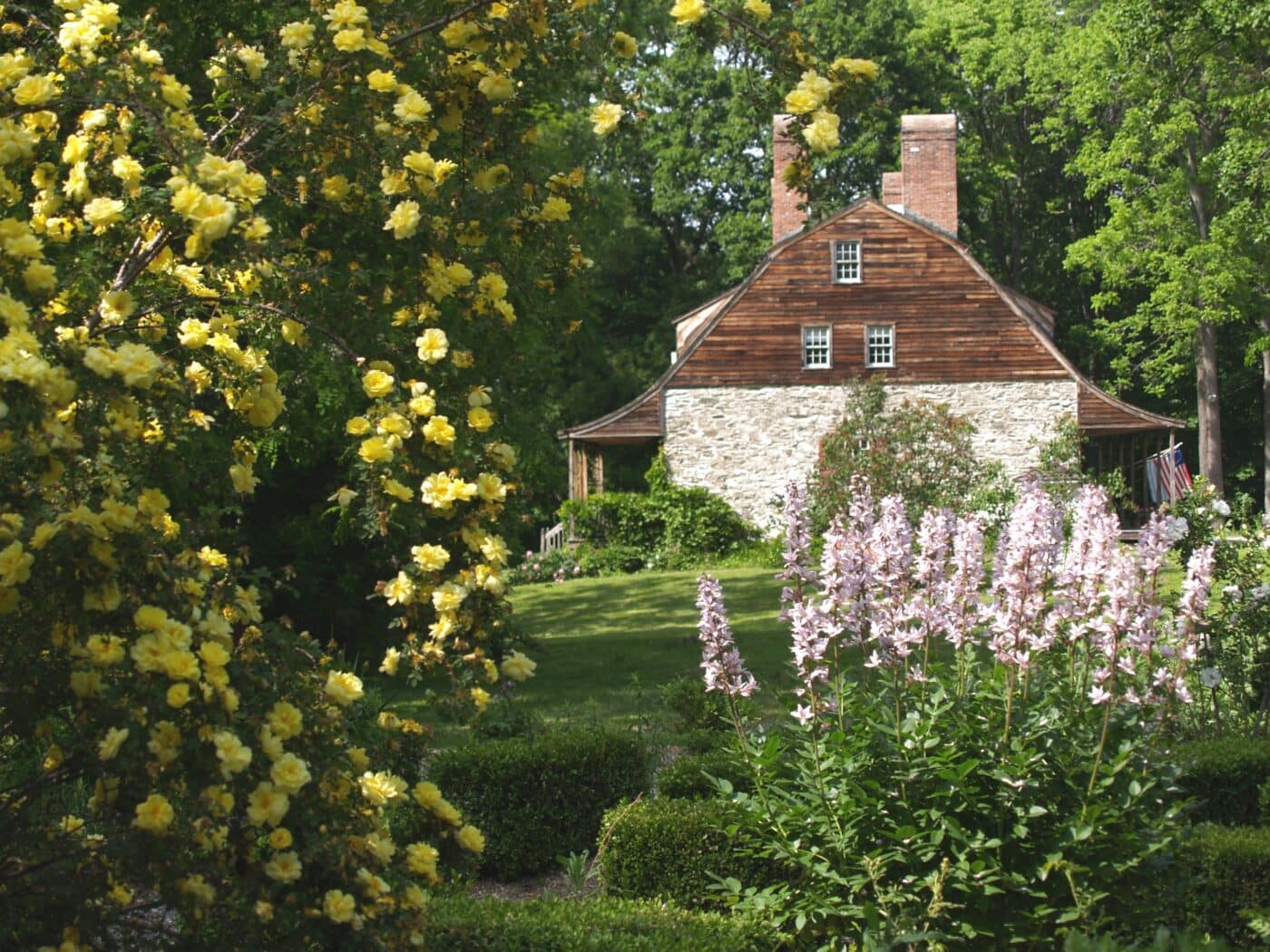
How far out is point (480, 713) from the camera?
389cm

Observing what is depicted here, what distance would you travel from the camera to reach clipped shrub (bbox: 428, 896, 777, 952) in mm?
4598

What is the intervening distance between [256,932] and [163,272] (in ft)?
6.55

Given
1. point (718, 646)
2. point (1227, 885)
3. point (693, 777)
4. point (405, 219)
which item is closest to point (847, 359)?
point (693, 777)

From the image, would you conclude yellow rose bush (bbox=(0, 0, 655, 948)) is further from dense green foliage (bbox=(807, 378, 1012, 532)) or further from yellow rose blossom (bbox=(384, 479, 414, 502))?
dense green foliage (bbox=(807, 378, 1012, 532))

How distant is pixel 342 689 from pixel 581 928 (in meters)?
1.56

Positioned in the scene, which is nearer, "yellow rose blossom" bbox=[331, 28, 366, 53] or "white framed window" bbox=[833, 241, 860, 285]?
"yellow rose blossom" bbox=[331, 28, 366, 53]

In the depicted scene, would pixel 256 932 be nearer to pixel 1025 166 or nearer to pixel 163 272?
pixel 163 272

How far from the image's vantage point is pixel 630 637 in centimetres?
1784

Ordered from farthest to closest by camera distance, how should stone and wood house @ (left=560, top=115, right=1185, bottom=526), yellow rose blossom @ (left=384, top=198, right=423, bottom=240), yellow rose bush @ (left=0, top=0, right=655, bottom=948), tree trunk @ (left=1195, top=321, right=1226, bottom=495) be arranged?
tree trunk @ (left=1195, top=321, right=1226, bottom=495) → stone and wood house @ (left=560, top=115, right=1185, bottom=526) → yellow rose blossom @ (left=384, top=198, right=423, bottom=240) → yellow rose bush @ (left=0, top=0, right=655, bottom=948)

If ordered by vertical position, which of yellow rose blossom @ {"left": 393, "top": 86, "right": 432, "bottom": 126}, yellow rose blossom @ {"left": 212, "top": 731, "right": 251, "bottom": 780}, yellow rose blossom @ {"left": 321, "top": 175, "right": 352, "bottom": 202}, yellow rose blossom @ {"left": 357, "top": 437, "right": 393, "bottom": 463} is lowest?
yellow rose blossom @ {"left": 212, "top": 731, "right": 251, "bottom": 780}

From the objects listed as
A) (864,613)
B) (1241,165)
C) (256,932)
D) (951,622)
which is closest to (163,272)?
(256,932)

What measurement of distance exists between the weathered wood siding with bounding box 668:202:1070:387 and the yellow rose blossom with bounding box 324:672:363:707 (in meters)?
26.5

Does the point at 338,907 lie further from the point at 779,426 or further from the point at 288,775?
the point at 779,426

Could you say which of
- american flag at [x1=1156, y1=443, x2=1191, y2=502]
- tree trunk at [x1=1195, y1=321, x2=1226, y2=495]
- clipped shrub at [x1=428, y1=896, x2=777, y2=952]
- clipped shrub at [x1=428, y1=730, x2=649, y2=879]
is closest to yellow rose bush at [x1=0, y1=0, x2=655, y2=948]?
clipped shrub at [x1=428, y1=896, x2=777, y2=952]
